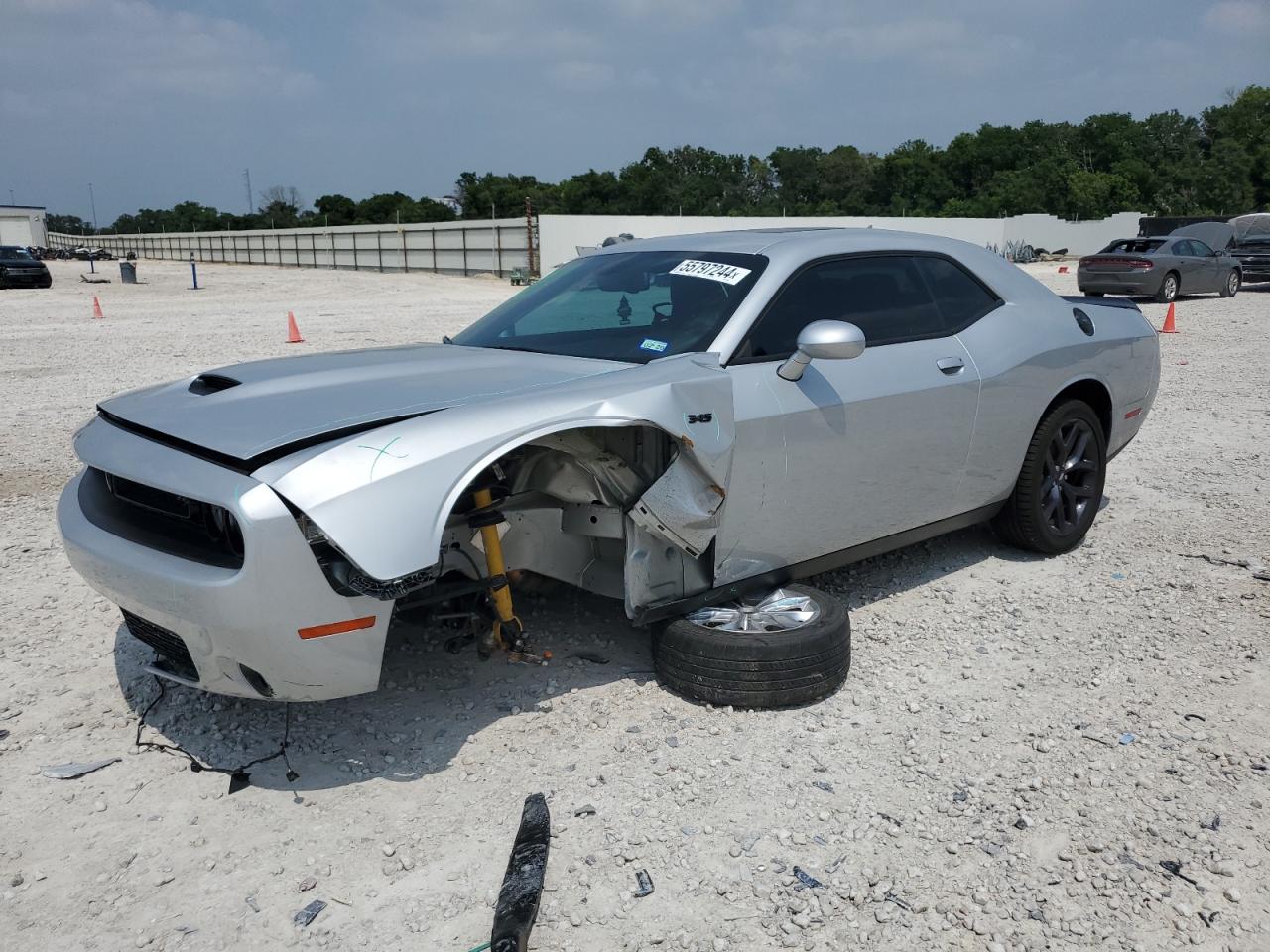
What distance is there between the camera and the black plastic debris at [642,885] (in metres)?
2.67

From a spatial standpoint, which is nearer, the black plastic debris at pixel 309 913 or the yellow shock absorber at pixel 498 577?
the black plastic debris at pixel 309 913

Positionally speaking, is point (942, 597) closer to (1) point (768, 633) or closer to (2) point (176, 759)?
(1) point (768, 633)

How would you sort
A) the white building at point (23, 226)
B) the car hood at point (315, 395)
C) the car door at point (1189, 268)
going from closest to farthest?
the car hood at point (315, 395)
the car door at point (1189, 268)
the white building at point (23, 226)

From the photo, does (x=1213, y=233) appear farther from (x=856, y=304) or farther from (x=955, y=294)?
(x=856, y=304)

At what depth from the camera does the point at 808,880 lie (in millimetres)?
2715

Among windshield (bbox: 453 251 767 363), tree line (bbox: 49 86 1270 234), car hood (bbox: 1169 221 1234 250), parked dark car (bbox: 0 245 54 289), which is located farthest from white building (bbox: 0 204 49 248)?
windshield (bbox: 453 251 767 363)

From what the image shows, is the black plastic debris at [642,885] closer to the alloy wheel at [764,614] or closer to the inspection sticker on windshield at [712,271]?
the alloy wheel at [764,614]

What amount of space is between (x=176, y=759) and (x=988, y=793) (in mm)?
2607

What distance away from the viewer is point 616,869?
277 centimetres

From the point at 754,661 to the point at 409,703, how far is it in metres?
1.27

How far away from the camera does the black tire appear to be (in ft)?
16.1

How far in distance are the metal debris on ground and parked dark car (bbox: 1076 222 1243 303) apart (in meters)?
20.8

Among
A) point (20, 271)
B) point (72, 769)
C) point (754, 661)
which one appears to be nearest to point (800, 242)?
point (754, 661)

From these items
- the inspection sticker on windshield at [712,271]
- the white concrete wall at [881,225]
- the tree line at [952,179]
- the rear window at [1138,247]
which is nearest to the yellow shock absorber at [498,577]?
the inspection sticker on windshield at [712,271]
